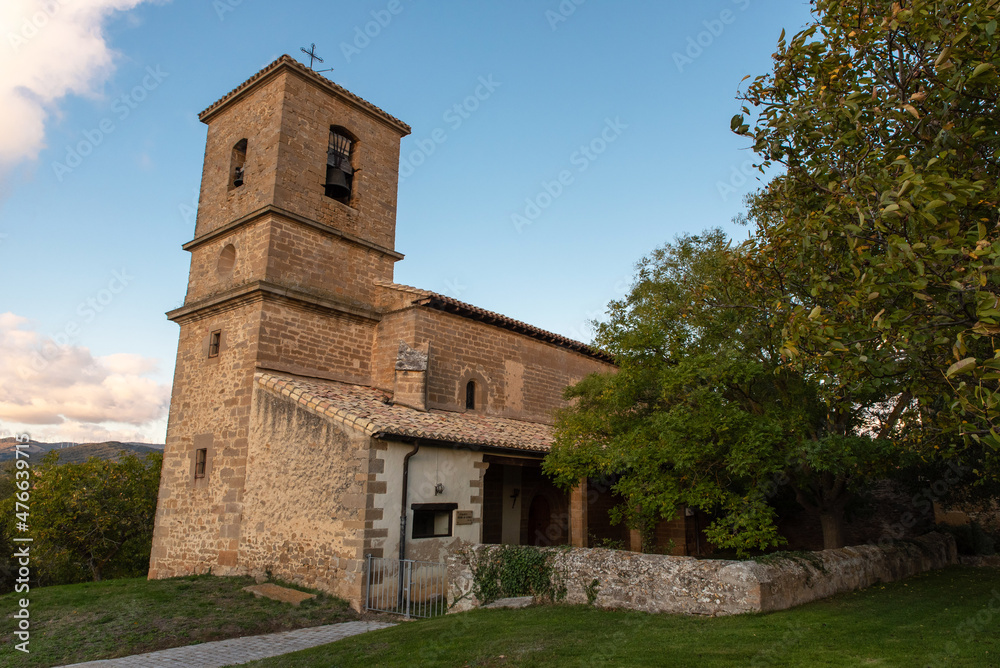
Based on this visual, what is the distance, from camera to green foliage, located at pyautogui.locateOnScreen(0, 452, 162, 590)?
22.1 metres

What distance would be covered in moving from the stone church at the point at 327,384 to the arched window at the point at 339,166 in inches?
2.7

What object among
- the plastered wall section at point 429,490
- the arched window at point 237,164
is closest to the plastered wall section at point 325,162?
the arched window at point 237,164

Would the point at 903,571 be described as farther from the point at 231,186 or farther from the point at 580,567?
the point at 231,186

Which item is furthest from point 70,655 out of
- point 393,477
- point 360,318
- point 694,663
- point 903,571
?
point 903,571

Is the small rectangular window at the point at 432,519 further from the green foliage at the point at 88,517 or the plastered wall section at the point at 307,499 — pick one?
the green foliage at the point at 88,517

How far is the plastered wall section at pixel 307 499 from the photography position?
10914mm

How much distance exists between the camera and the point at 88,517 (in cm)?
2273

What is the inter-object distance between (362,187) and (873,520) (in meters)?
17.7

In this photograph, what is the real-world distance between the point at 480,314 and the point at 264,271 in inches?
225

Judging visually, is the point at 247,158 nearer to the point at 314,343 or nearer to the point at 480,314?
the point at 314,343

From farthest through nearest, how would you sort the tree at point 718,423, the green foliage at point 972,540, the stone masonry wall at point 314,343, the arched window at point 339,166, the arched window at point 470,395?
the green foliage at point 972,540 < the arched window at point 470,395 < the arched window at point 339,166 < the stone masonry wall at point 314,343 < the tree at point 718,423

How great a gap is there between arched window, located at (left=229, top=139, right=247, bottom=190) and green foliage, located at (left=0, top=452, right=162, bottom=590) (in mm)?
12342

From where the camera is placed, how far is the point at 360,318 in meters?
16.2

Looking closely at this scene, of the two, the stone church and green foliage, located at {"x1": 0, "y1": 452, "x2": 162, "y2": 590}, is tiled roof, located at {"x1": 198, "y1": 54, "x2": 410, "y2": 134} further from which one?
green foliage, located at {"x1": 0, "y1": 452, "x2": 162, "y2": 590}
